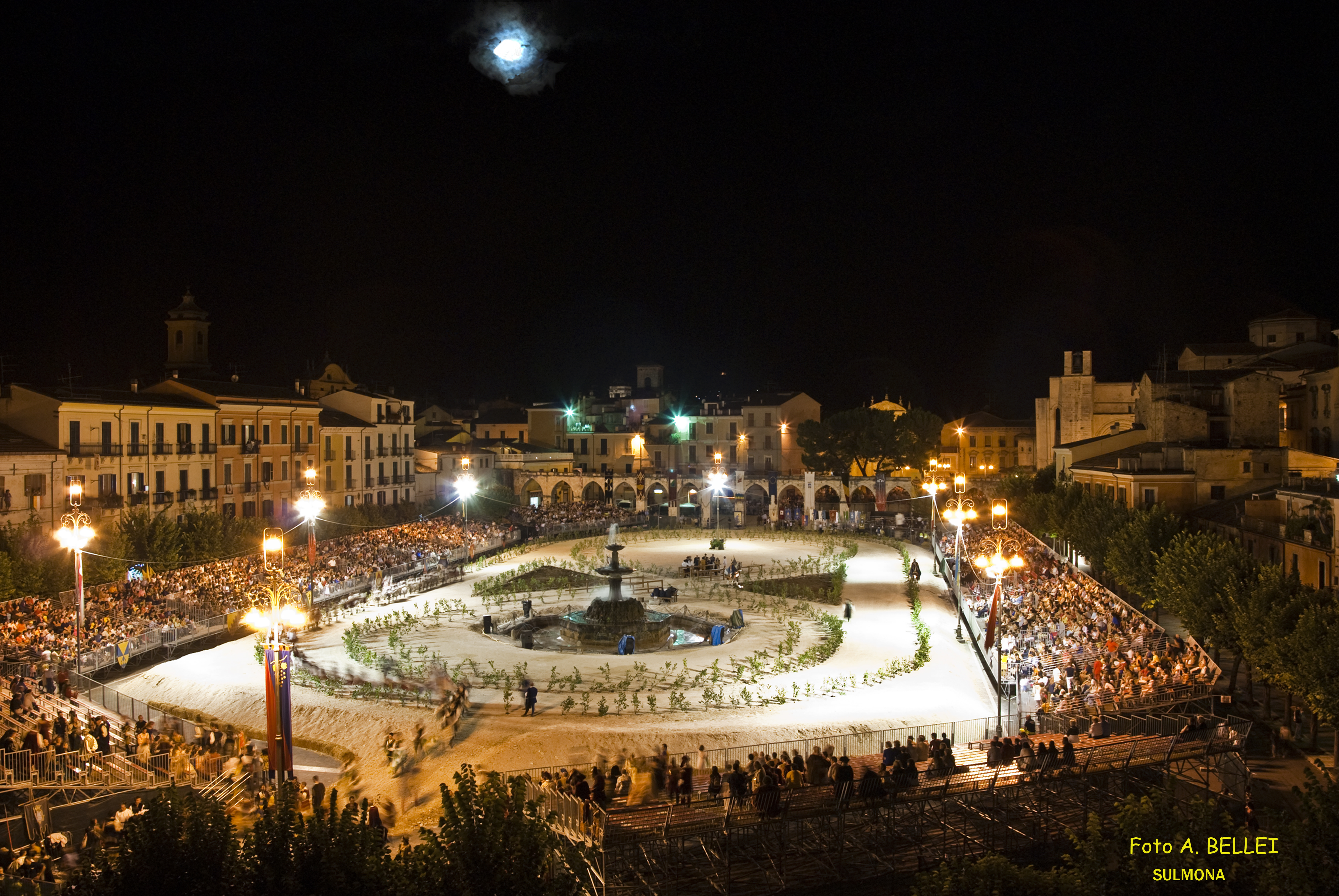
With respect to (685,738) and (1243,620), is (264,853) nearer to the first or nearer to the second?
(685,738)

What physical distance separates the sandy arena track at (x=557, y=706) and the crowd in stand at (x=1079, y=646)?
1.38 meters

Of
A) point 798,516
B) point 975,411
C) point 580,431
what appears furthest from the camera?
point 975,411

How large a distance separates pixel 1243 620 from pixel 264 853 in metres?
20.7

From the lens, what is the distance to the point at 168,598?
28641 millimetres

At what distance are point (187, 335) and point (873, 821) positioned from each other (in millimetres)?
54282

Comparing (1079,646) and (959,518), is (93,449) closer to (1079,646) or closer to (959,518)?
(959,518)

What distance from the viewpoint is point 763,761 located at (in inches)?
596

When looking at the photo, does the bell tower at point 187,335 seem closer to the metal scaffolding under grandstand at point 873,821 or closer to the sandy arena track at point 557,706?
the sandy arena track at point 557,706

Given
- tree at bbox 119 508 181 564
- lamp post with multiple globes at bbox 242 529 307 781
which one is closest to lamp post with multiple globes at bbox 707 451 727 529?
tree at bbox 119 508 181 564

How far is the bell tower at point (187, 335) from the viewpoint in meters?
55.3

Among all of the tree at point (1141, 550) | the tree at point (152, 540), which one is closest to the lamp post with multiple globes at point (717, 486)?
the tree at point (1141, 550)

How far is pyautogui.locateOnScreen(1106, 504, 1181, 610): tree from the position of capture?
28.7 meters

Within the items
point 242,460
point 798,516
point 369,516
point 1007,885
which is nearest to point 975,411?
point 798,516

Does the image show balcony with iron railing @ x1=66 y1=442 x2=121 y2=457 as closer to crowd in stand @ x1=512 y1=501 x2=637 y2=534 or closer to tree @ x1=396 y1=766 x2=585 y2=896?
crowd in stand @ x1=512 y1=501 x2=637 y2=534
